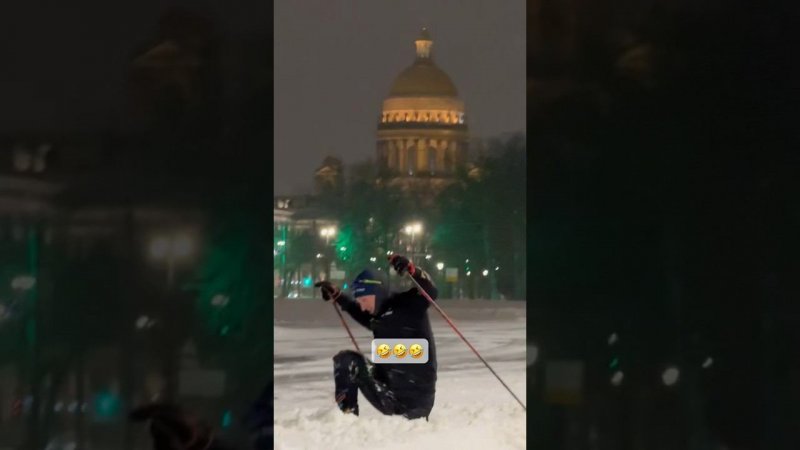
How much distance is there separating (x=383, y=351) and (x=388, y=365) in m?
0.04

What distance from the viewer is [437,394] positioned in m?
4.92

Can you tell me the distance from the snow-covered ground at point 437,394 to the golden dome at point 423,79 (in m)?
0.61

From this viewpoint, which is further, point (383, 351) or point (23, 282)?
point (23, 282)

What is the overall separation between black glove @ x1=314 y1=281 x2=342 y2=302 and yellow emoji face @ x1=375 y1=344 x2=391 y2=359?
188mm

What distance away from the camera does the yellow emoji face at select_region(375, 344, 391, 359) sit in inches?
192

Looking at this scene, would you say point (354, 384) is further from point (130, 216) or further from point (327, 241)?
point (130, 216)

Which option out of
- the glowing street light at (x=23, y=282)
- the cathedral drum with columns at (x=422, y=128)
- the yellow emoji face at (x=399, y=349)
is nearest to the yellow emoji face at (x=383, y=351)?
the yellow emoji face at (x=399, y=349)

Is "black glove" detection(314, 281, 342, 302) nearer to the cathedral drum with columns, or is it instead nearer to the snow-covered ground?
the snow-covered ground

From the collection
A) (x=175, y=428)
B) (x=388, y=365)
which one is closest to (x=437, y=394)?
(x=388, y=365)

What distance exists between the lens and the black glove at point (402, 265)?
4.86 m
